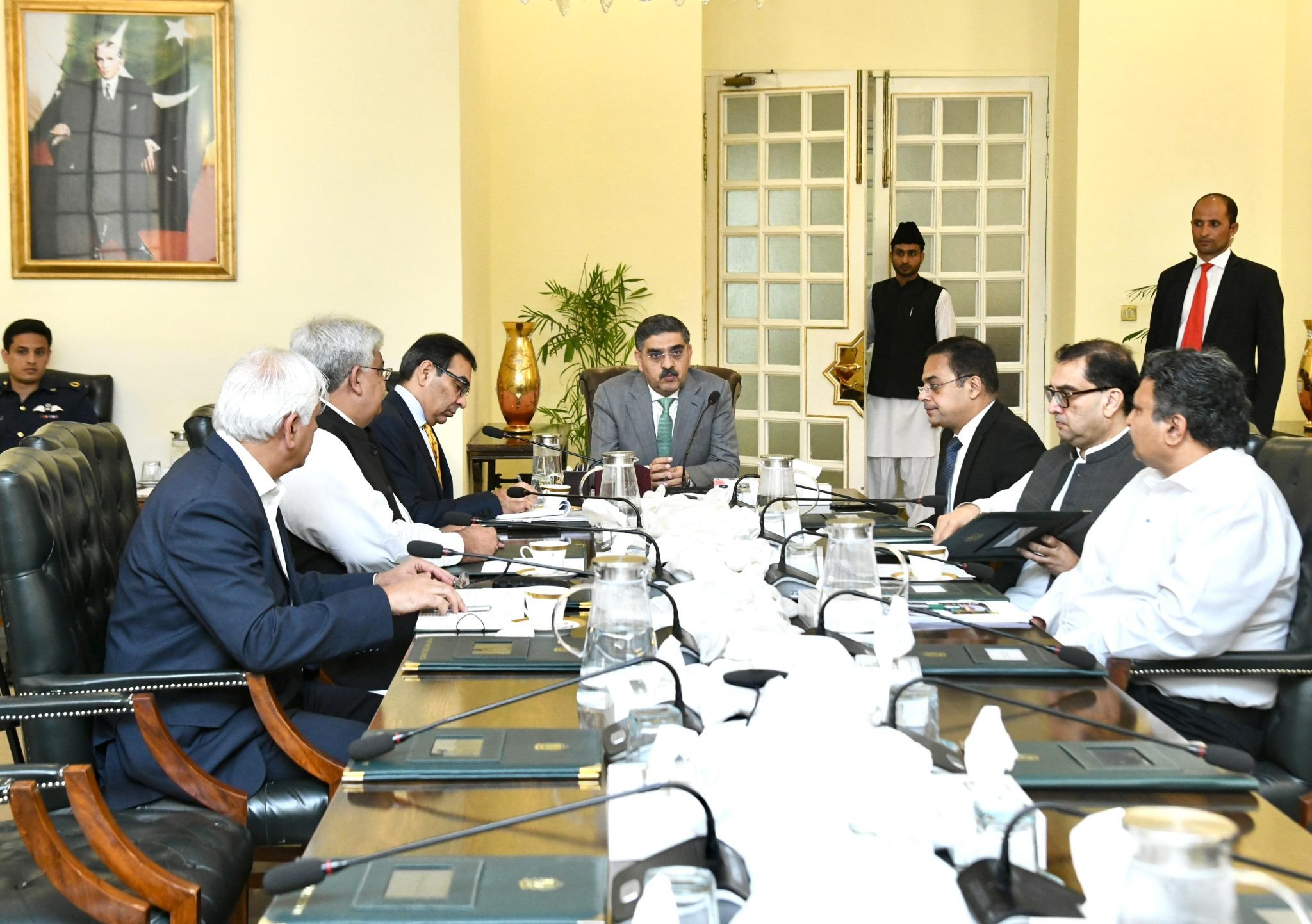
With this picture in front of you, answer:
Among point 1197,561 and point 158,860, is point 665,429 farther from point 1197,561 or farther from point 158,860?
point 158,860

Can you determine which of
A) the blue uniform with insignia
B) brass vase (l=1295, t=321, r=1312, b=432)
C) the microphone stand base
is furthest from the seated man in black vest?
the blue uniform with insignia

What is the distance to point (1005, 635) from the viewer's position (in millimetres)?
2094

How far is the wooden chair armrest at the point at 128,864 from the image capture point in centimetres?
173

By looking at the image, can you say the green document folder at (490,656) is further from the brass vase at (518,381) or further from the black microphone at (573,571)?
the brass vase at (518,381)

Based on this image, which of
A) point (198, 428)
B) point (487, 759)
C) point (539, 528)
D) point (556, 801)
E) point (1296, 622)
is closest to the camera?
point (556, 801)

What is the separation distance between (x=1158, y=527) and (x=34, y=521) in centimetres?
202

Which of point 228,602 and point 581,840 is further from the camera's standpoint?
point 228,602

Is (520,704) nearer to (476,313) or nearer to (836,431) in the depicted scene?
(476,313)

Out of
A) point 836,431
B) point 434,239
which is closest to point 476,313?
point 434,239

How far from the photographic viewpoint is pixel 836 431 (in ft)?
Answer: 24.5

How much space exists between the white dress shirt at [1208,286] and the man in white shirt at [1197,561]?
353cm

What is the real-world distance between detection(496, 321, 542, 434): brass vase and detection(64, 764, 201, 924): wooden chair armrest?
4250 mm

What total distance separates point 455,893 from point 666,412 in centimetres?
370

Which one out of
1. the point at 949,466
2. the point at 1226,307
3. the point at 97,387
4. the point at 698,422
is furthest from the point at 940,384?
the point at 97,387
